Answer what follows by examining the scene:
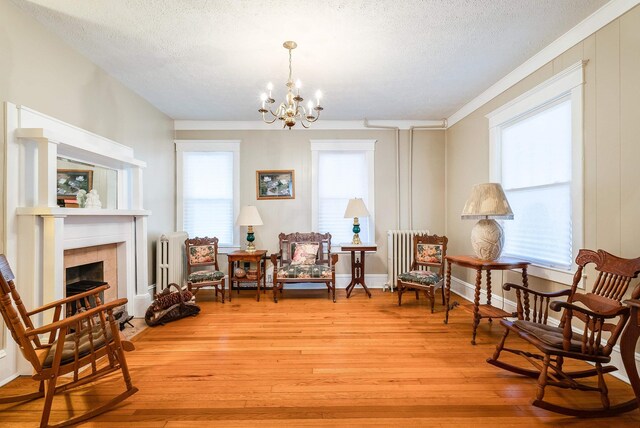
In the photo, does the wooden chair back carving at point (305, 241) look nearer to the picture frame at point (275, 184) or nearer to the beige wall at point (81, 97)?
the picture frame at point (275, 184)

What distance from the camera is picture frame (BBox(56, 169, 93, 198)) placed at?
2748 mm

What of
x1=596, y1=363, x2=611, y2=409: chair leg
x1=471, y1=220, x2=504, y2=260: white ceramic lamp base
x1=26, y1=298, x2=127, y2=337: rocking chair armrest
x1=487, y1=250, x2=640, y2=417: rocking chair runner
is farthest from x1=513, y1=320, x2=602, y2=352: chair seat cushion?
x1=26, y1=298, x2=127, y2=337: rocking chair armrest

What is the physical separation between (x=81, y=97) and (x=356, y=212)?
3503mm

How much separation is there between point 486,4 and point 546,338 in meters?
2.43

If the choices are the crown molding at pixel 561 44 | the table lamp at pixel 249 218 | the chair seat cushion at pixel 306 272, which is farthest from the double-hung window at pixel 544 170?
the table lamp at pixel 249 218

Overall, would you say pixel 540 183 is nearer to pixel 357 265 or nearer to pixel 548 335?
pixel 548 335

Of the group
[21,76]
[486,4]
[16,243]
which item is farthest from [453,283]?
[21,76]

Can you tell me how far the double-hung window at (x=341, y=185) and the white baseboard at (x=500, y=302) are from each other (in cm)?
151

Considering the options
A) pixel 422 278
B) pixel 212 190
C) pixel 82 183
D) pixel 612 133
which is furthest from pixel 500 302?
pixel 82 183

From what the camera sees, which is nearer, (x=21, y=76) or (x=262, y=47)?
(x=21, y=76)

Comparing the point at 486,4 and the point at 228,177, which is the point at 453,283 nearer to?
the point at 486,4

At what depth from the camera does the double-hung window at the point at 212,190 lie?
4969 millimetres

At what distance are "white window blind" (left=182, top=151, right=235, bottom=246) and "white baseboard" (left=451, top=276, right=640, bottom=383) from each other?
12.1 feet

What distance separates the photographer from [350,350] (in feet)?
8.77
